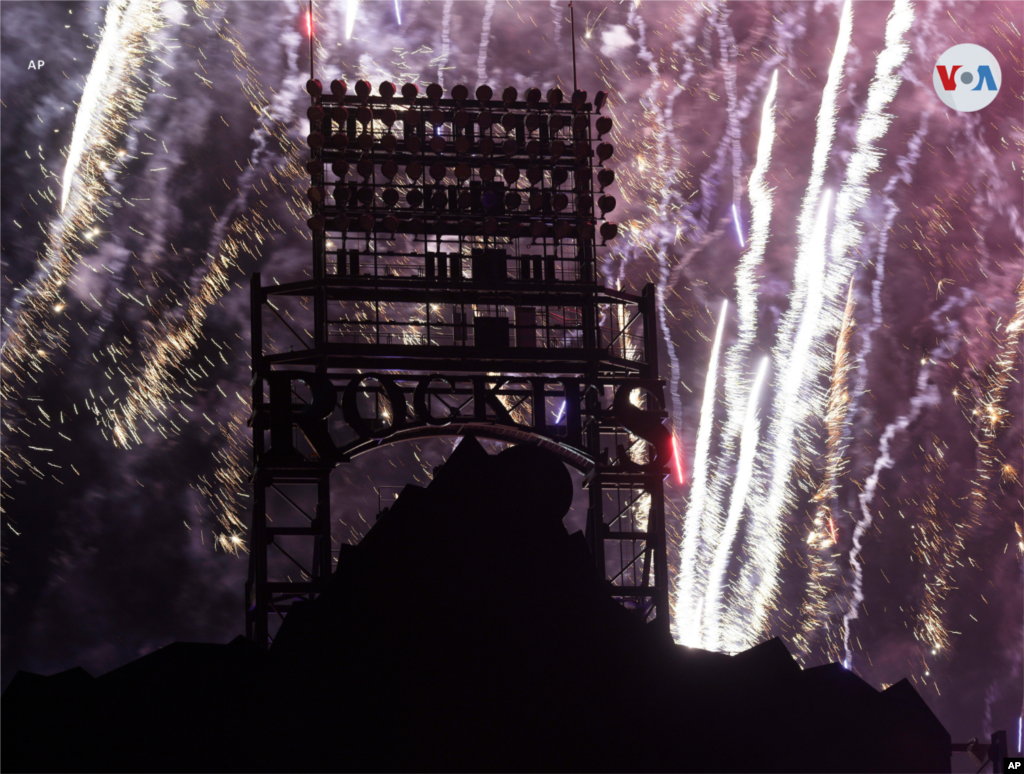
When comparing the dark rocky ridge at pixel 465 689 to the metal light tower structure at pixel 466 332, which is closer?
the dark rocky ridge at pixel 465 689

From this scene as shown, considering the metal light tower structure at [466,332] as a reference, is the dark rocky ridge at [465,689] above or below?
below

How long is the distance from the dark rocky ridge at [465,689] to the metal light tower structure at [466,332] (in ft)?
22.1

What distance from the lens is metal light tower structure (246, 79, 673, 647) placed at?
54.5 feet

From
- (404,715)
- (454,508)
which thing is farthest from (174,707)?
(454,508)

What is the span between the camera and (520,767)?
27.1 feet

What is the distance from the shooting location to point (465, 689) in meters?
8.43

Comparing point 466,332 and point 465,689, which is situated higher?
point 466,332

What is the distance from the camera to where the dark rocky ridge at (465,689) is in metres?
8.32

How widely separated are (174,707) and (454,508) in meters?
2.87

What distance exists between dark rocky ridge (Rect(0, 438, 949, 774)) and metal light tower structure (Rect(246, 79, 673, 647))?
673 cm

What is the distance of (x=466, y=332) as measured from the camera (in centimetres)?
1789

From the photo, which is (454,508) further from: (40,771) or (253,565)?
(253,565)

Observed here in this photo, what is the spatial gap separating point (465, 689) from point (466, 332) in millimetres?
10051

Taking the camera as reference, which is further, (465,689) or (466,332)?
(466,332)
